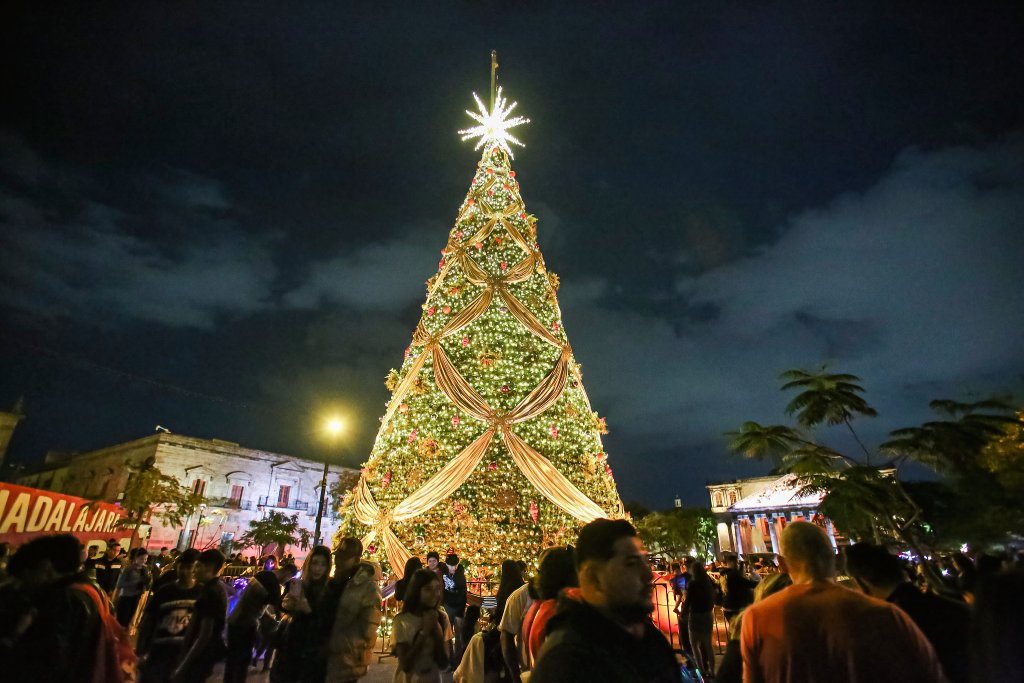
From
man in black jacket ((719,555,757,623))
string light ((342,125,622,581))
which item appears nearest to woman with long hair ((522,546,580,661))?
man in black jacket ((719,555,757,623))

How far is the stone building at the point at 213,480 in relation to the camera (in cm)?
3347

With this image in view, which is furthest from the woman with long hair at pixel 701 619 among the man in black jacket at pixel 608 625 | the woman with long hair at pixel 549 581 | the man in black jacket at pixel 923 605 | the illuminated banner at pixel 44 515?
the illuminated banner at pixel 44 515

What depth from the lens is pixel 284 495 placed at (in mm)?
39406

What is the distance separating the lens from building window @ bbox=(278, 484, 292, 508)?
38844 mm

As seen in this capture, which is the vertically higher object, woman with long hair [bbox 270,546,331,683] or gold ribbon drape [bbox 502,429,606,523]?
gold ribbon drape [bbox 502,429,606,523]

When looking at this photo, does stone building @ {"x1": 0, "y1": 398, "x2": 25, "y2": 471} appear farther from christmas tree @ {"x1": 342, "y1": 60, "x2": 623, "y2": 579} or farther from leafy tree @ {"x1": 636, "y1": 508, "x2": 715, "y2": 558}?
leafy tree @ {"x1": 636, "y1": 508, "x2": 715, "y2": 558}

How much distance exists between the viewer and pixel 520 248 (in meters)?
12.0

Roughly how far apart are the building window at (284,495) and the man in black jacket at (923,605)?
43560 millimetres

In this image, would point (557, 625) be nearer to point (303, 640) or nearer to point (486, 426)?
point (303, 640)

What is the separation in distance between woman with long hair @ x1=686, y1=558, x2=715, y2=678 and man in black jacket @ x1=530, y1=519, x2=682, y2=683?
5.10m

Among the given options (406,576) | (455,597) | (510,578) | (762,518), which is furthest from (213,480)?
(762,518)

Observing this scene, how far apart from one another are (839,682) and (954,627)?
3.85ft

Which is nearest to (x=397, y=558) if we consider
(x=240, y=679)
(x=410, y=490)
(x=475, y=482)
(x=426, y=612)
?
(x=410, y=490)

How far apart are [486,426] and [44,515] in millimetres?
10259
